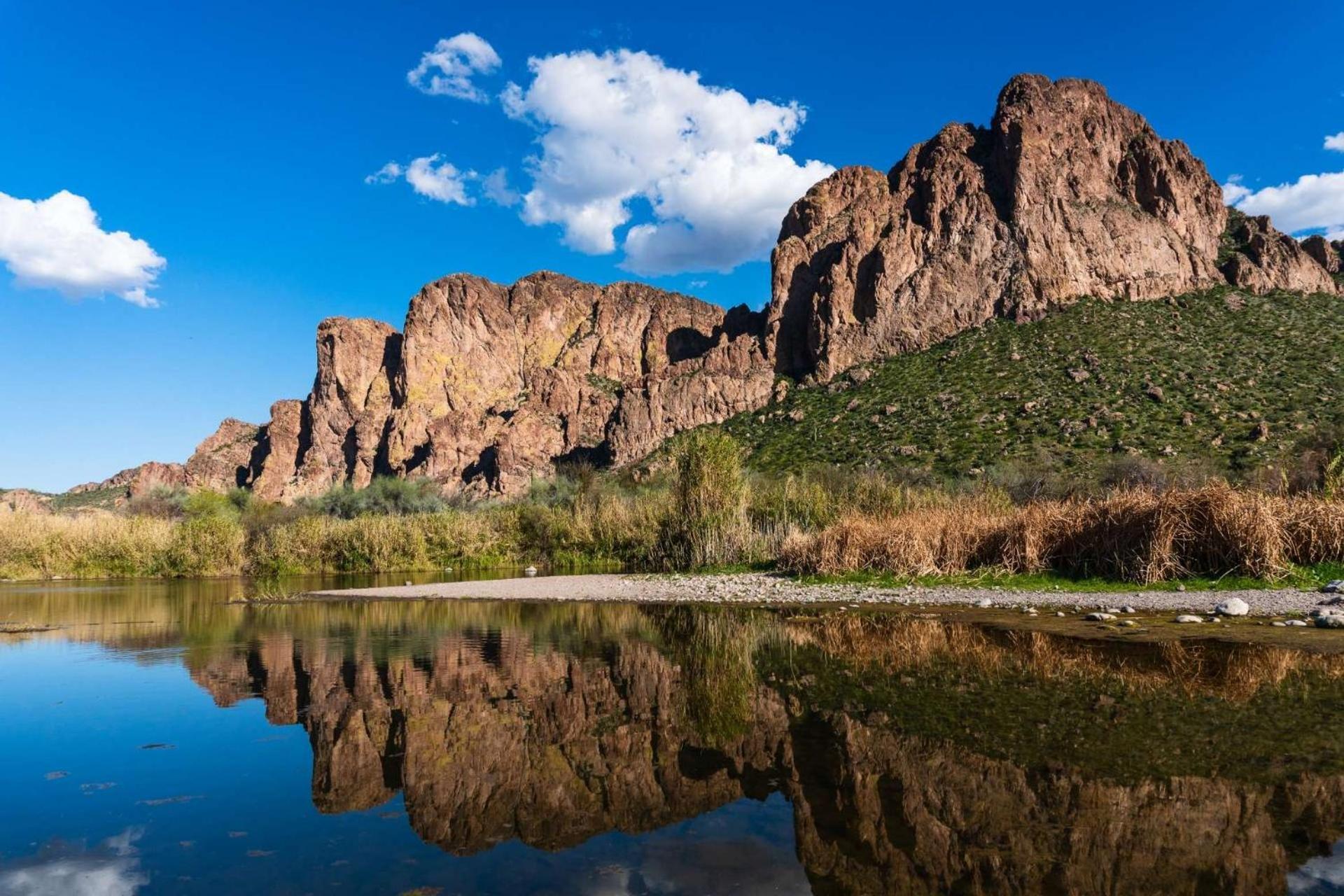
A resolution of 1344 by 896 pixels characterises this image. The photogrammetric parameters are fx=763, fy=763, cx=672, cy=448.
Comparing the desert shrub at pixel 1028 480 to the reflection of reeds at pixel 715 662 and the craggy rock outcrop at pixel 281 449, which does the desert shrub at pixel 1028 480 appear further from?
the craggy rock outcrop at pixel 281 449

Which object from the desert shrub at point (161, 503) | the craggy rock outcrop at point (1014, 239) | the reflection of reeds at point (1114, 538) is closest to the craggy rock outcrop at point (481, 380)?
the craggy rock outcrop at point (1014, 239)

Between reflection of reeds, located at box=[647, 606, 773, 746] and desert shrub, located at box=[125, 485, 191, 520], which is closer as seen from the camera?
reflection of reeds, located at box=[647, 606, 773, 746]

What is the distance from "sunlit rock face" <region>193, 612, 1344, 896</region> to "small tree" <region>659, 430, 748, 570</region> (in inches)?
736

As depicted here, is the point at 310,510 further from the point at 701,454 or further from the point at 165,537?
the point at 701,454

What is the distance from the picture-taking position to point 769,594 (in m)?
20.3

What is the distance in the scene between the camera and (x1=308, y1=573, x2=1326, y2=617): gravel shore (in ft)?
49.3

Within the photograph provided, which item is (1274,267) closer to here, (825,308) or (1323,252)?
(1323,252)

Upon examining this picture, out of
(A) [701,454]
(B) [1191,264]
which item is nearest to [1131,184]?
(B) [1191,264]

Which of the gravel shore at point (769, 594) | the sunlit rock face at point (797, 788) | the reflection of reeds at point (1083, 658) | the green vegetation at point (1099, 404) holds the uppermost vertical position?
the green vegetation at point (1099, 404)

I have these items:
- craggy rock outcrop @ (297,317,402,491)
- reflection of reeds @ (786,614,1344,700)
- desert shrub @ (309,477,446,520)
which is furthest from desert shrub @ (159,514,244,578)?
craggy rock outcrop @ (297,317,402,491)

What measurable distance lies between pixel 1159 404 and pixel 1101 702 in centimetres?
5635

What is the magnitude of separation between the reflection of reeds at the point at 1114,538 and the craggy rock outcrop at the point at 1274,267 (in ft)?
263

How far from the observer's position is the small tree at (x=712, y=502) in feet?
93.6

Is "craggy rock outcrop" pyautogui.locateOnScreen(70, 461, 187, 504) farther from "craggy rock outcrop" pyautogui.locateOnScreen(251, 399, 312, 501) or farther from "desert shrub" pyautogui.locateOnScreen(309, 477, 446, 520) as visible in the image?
"desert shrub" pyautogui.locateOnScreen(309, 477, 446, 520)
